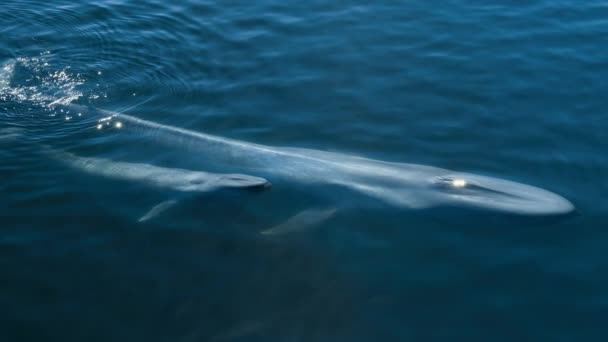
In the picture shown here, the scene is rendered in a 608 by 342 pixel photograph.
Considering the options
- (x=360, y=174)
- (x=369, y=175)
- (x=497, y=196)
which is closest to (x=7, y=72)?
(x=360, y=174)

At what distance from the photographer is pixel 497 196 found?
11.8 meters

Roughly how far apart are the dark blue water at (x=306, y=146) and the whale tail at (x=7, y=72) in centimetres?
21

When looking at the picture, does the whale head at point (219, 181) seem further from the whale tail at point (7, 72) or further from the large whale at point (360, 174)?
the whale tail at point (7, 72)

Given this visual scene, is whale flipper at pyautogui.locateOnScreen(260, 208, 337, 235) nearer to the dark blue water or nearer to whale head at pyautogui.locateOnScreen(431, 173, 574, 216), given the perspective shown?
the dark blue water

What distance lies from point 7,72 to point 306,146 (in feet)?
29.6

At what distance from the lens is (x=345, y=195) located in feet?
41.6

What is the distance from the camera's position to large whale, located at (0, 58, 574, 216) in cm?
1180

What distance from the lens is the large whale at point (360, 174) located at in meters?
11.8

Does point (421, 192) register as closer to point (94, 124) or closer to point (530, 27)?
point (94, 124)

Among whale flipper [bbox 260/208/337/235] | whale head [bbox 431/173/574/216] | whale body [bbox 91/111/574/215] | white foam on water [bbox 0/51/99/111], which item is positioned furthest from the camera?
white foam on water [bbox 0/51/99/111]

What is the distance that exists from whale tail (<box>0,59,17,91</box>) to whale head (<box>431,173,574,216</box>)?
1163cm

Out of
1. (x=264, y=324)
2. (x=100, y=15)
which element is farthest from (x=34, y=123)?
(x=264, y=324)

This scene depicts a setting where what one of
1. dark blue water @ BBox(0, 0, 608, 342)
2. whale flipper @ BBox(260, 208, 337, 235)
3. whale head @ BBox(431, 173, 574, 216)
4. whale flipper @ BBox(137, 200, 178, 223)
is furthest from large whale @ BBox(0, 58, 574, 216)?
whale flipper @ BBox(137, 200, 178, 223)

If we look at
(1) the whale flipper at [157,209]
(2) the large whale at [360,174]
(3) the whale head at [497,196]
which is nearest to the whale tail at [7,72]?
(2) the large whale at [360,174]
